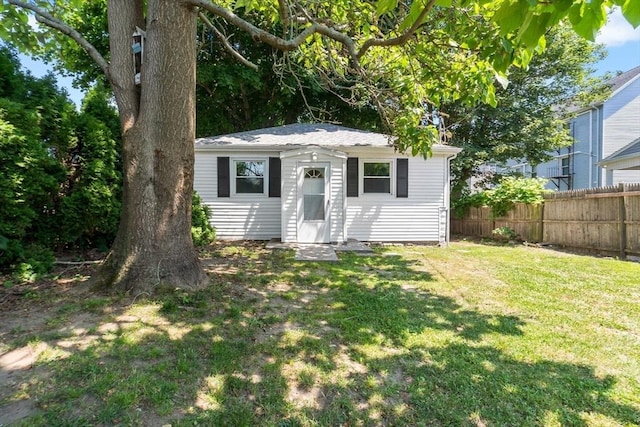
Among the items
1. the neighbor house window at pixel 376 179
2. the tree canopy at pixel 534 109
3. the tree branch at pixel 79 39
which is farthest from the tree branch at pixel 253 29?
the tree canopy at pixel 534 109

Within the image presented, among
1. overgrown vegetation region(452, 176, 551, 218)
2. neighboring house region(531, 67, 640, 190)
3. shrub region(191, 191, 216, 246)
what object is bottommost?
shrub region(191, 191, 216, 246)

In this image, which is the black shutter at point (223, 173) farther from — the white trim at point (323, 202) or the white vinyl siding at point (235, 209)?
the white trim at point (323, 202)

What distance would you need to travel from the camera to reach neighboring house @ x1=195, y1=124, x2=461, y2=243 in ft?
30.5

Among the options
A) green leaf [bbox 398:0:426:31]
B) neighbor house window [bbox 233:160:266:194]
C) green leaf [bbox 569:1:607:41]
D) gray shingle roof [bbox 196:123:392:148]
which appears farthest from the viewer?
neighbor house window [bbox 233:160:266:194]

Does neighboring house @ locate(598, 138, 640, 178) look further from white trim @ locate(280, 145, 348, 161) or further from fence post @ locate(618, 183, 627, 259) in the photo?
white trim @ locate(280, 145, 348, 161)

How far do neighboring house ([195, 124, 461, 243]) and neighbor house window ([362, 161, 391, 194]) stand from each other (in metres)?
0.03

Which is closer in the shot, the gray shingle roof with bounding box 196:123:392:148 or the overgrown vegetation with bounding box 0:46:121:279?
the overgrown vegetation with bounding box 0:46:121:279

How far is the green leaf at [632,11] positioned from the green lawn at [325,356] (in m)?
2.16

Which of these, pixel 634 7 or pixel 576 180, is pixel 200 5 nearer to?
pixel 634 7

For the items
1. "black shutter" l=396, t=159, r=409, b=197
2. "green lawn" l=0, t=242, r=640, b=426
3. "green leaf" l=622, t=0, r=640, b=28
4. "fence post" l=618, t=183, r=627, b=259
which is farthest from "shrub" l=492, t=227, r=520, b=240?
"green leaf" l=622, t=0, r=640, b=28

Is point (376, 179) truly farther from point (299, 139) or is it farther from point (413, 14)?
point (413, 14)

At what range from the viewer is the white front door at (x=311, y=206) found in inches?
366

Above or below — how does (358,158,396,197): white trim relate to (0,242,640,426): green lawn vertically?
above

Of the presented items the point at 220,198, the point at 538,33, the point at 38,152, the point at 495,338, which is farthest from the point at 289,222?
the point at 538,33
